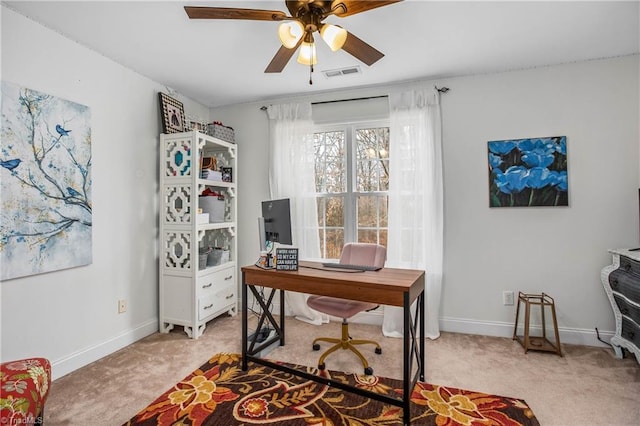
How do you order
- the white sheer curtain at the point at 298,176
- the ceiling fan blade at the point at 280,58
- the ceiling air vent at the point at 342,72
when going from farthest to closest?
the white sheer curtain at the point at 298,176, the ceiling air vent at the point at 342,72, the ceiling fan blade at the point at 280,58

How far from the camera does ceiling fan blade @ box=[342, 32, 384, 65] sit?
1928 mm

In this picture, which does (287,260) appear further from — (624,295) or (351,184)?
(624,295)

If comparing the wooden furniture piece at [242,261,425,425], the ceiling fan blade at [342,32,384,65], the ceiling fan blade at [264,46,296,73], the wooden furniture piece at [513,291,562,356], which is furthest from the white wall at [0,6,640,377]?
the ceiling fan blade at [264,46,296,73]

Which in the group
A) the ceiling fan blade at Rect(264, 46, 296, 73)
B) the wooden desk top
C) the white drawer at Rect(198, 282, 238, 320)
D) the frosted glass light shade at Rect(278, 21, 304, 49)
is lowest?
the white drawer at Rect(198, 282, 238, 320)

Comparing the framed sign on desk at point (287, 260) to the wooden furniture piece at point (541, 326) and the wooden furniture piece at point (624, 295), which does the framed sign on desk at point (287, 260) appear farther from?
the wooden furniture piece at point (624, 295)

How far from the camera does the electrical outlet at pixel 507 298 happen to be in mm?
3041

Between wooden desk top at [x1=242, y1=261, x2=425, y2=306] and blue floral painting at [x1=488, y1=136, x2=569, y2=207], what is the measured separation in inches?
55.6

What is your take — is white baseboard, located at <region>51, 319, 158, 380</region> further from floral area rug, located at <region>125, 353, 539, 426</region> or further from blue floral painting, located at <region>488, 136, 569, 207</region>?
blue floral painting, located at <region>488, 136, 569, 207</region>

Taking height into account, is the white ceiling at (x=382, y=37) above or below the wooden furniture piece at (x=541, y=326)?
above

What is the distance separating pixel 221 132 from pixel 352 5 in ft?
7.61

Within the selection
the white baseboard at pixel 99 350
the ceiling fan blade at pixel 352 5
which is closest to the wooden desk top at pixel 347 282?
Result: the white baseboard at pixel 99 350

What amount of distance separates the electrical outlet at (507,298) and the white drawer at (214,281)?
279cm

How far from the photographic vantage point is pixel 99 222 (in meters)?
2.66

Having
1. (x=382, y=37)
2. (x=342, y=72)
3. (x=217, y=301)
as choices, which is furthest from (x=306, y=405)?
(x=342, y=72)
